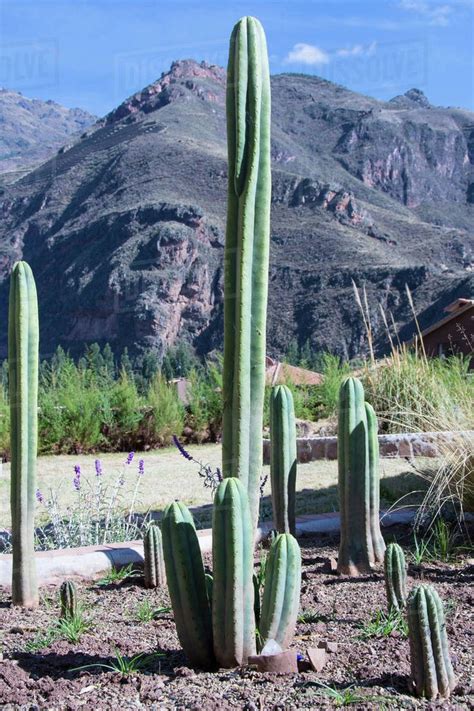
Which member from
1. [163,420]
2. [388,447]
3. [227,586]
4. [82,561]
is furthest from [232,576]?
[163,420]

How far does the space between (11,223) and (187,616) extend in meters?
61.4

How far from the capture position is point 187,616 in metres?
2.09

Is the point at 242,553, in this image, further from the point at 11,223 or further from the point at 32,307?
the point at 11,223

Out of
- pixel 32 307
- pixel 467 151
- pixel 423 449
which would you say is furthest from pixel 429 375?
pixel 467 151

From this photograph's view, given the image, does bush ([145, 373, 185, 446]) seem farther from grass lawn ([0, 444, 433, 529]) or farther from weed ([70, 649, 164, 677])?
weed ([70, 649, 164, 677])

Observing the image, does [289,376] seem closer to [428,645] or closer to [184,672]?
[184,672]

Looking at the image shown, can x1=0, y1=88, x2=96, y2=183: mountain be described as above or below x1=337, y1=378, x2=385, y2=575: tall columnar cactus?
above

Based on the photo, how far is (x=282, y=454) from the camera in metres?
3.26

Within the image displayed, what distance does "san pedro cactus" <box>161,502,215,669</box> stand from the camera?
2.09 meters

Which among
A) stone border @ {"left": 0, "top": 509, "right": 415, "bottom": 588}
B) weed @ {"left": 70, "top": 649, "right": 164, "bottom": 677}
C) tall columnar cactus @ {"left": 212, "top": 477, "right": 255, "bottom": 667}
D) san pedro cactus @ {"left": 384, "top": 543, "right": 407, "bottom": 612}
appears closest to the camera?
tall columnar cactus @ {"left": 212, "top": 477, "right": 255, "bottom": 667}

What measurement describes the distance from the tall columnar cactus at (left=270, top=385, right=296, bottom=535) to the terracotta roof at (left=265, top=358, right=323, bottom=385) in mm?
5858

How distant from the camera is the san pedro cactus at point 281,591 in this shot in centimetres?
205

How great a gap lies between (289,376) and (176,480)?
3517 mm

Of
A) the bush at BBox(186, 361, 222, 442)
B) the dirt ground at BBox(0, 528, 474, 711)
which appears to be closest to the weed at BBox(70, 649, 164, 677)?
the dirt ground at BBox(0, 528, 474, 711)
